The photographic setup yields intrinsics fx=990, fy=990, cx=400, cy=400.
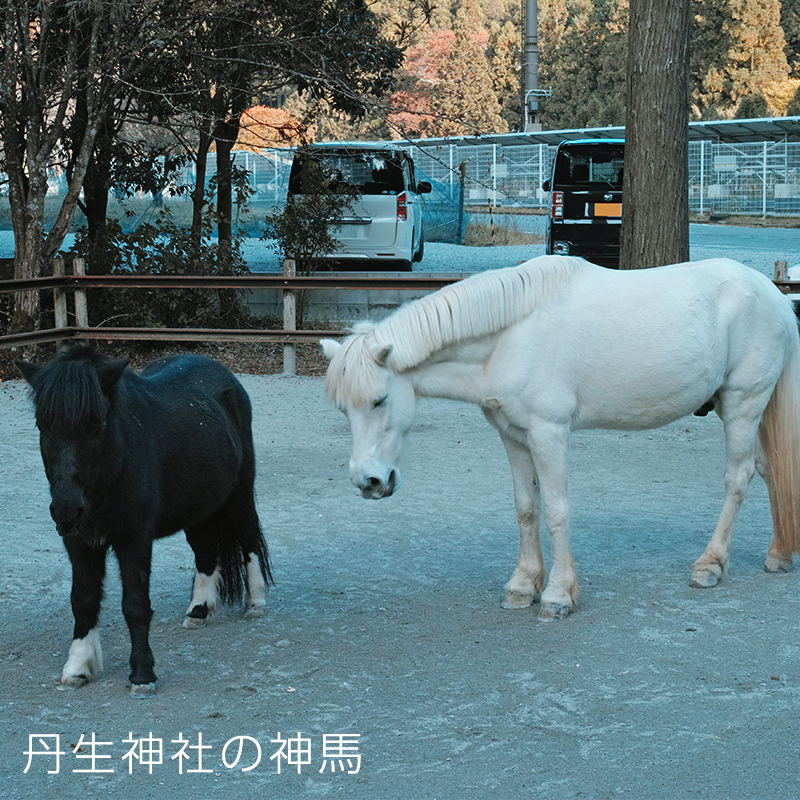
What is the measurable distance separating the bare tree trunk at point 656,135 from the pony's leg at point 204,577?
228 inches

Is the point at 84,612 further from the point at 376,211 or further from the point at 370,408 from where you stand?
the point at 376,211

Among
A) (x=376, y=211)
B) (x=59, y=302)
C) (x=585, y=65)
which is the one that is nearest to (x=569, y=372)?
(x=59, y=302)

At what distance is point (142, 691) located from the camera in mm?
3725

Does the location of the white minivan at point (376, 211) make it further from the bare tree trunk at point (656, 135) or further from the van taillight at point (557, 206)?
the bare tree trunk at point (656, 135)

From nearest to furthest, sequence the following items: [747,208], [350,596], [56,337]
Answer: [350,596] < [56,337] < [747,208]

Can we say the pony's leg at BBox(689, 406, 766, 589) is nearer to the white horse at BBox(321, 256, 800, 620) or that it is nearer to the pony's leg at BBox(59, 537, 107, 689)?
the white horse at BBox(321, 256, 800, 620)

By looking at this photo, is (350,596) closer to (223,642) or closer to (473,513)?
(223,642)

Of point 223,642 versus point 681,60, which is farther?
point 681,60

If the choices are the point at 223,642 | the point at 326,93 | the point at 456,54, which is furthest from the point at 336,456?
the point at 456,54

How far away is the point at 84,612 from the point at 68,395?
939 millimetres

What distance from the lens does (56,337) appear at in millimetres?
11078

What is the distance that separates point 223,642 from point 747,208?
3076 cm

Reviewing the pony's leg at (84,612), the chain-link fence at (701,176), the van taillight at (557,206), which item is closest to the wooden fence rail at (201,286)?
the van taillight at (557,206)

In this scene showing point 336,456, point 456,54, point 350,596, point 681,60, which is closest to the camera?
point 350,596
